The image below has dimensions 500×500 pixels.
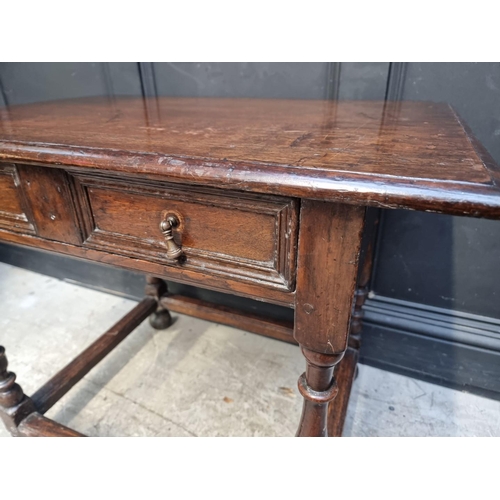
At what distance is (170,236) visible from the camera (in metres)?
0.52

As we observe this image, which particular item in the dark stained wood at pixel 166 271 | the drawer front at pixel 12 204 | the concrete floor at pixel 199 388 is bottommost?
the concrete floor at pixel 199 388

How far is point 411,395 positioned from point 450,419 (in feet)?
0.36

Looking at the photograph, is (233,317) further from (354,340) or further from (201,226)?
(201,226)

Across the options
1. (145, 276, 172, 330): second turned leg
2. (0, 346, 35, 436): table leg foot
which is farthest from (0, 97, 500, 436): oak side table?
(145, 276, 172, 330): second turned leg

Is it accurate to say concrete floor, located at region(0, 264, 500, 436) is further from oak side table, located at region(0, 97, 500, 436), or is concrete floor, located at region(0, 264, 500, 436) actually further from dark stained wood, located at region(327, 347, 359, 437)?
oak side table, located at region(0, 97, 500, 436)

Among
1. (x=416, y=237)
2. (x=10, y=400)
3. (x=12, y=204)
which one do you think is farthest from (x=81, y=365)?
(x=416, y=237)

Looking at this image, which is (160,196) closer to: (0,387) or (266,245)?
(266,245)

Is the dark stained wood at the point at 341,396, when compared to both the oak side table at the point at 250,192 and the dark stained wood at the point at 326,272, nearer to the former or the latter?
the oak side table at the point at 250,192

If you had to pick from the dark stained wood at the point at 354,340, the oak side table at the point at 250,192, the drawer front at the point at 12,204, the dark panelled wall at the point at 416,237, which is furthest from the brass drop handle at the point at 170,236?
the dark panelled wall at the point at 416,237

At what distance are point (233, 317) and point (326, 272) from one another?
0.69 metres

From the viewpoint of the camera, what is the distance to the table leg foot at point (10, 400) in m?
0.86

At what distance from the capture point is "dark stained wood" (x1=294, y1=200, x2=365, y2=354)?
1.39 ft

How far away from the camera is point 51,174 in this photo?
0.57 metres
